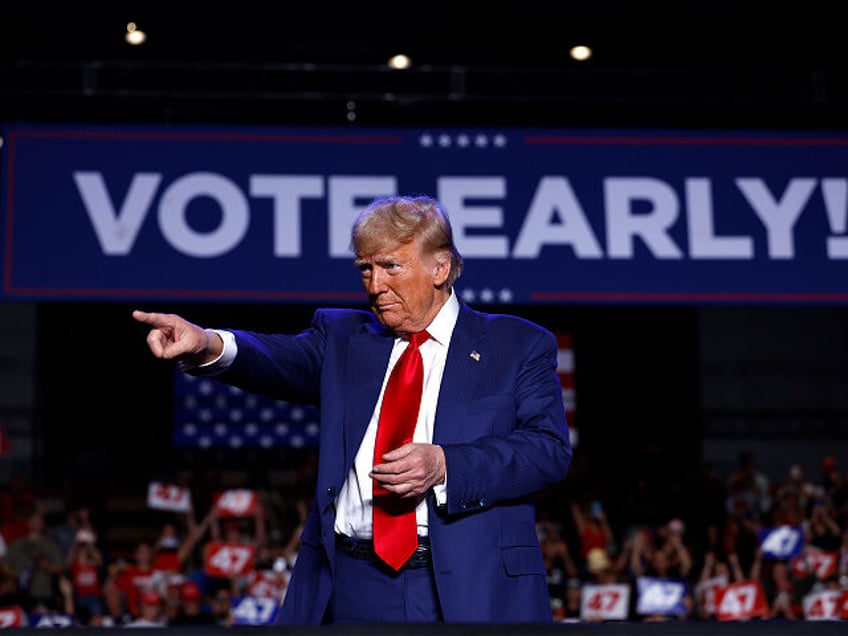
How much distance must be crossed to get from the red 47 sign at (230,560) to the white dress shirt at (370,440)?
6.48m

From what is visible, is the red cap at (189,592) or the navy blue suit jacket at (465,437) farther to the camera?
the red cap at (189,592)

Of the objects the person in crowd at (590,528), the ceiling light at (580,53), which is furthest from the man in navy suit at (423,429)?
the ceiling light at (580,53)

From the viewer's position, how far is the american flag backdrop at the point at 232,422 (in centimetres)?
1464

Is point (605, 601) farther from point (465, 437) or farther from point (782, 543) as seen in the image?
point (465, 437)

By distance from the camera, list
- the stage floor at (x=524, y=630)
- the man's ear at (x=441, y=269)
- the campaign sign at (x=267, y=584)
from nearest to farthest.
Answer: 1. the stage floor at (x=524, y=630)
2. the man's ear at (x=441, y=269)
3. the campaign sign at (x=267, y=584)

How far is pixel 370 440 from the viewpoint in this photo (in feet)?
6.48

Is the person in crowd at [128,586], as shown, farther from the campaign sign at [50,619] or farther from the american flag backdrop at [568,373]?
the american flag backdrop at [568,373]

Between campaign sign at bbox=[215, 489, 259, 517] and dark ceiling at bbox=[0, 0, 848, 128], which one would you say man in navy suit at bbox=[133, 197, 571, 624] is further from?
campaign sign at bbox=[215, 489, 259, 517]

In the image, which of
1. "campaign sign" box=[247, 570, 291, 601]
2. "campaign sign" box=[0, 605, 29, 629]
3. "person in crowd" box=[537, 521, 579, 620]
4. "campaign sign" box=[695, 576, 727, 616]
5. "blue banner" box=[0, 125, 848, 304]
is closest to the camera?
"blue banner" box=[0, 125, 848, 304]

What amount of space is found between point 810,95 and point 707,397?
8.29 m

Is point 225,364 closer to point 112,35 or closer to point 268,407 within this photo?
point 112,35

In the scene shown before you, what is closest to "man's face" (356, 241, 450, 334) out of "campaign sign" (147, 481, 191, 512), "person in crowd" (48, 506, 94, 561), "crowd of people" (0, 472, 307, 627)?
"crowd of people" (0, 472, 307, 627)

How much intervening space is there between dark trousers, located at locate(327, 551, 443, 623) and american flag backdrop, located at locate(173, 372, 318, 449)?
1278 centimetres

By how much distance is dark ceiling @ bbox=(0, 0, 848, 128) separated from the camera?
6.99m
